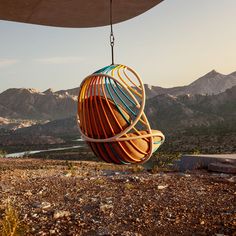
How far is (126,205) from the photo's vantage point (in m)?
8.16

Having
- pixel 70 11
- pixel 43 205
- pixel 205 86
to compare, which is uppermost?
pixel 205 86

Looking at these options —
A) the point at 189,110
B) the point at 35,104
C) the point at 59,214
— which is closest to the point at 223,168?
the point at 59,214

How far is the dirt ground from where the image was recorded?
267 inches

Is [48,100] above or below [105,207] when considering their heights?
above

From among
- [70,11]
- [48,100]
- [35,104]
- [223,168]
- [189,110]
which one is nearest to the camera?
[70,11]

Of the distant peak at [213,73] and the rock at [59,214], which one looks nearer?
the rock at [59,214]

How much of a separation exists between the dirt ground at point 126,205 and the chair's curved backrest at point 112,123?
9.33 ft

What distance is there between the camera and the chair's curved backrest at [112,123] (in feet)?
13.4

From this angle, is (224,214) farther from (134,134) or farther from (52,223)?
(134,134)

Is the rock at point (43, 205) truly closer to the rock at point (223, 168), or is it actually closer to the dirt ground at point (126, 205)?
the dirt ground at point (126, 205)

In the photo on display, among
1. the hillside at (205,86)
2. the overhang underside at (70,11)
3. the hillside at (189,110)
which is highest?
the hillside at (205,86)

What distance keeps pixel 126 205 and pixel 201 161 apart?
22.4 ft

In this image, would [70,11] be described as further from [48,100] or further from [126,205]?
[48,100]

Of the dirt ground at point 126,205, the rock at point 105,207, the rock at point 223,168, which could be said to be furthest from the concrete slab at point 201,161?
the rock at point 105,207
